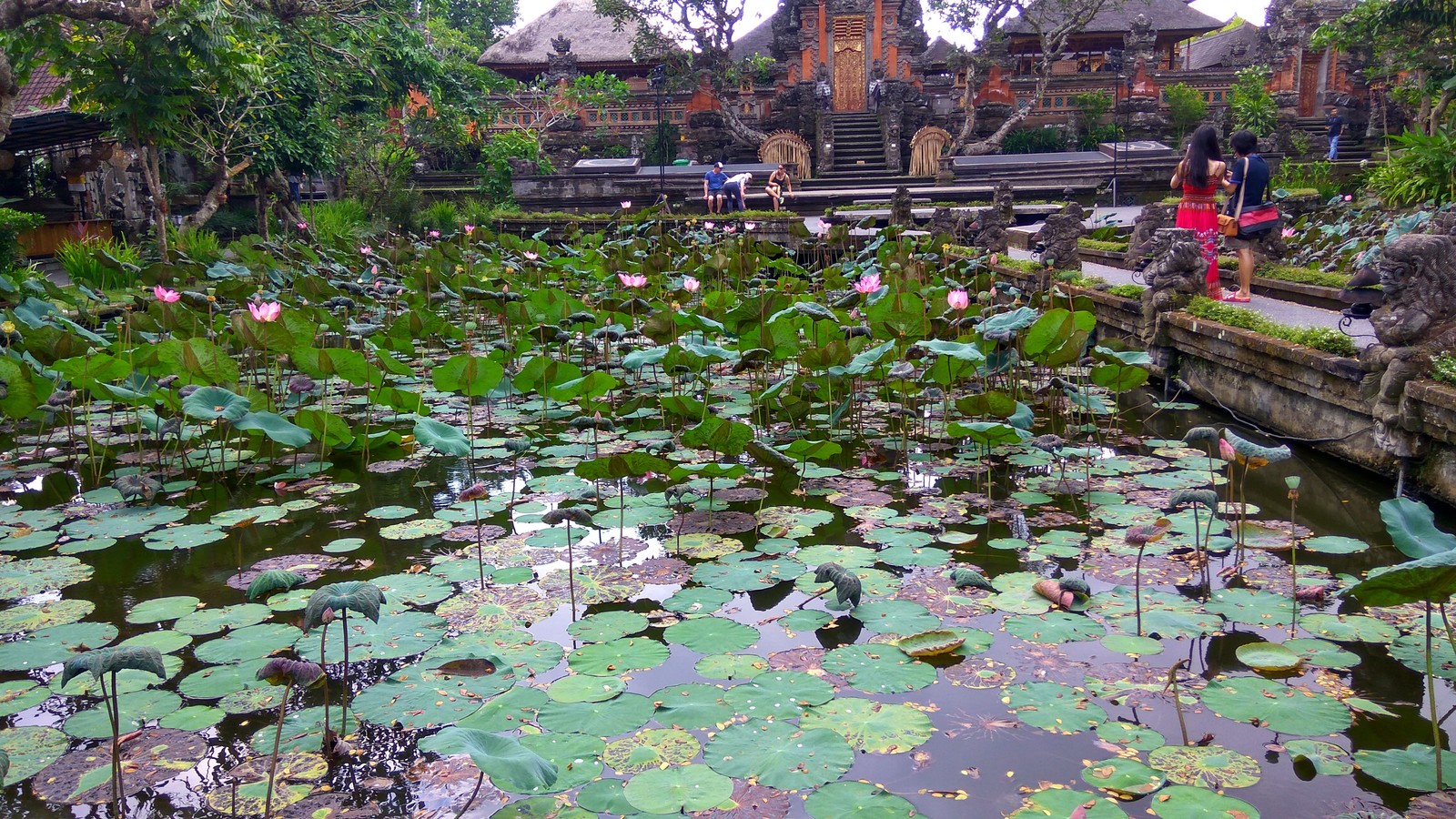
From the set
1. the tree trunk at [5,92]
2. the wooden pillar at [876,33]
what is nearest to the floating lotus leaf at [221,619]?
the tree trunk at [5,92]

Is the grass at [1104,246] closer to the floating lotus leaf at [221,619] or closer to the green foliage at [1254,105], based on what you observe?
the floating lotus leaf at [221,619]

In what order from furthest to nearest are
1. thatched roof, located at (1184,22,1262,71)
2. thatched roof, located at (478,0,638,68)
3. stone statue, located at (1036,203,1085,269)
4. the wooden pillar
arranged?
thatched roof, located at (1184,22,1262,71)
thatched roof, located at (478,0,638,68)
the wooden pillar
stone statue, located at (1036,203,1085,269)

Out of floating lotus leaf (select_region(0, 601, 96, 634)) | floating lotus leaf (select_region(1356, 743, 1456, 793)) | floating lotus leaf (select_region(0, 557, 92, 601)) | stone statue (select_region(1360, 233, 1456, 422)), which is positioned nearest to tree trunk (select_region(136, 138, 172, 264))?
floating lotus leaf (select_region(0, 557, 92, 601))

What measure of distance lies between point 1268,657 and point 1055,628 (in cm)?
49

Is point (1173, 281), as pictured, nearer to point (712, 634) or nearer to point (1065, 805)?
point (712, 634)

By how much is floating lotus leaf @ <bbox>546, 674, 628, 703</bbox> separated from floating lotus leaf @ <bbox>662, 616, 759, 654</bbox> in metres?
0.26

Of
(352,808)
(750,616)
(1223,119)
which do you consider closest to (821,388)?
(750,616)

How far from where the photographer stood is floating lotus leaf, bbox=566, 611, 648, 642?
107 inches

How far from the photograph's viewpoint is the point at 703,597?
2.97 meters

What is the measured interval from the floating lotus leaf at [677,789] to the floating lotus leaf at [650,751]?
4 centimetres

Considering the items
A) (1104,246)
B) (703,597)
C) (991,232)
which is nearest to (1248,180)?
(991,232)

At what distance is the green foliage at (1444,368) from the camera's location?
354cm

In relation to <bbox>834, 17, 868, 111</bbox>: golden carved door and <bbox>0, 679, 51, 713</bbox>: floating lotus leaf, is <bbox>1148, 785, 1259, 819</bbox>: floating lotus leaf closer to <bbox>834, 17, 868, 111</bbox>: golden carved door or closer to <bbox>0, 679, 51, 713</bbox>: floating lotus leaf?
<bbox>0, 679, 51, 713</bbox>: floating lotus leaf

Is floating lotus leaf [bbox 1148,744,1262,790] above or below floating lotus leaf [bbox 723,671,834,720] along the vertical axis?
below
